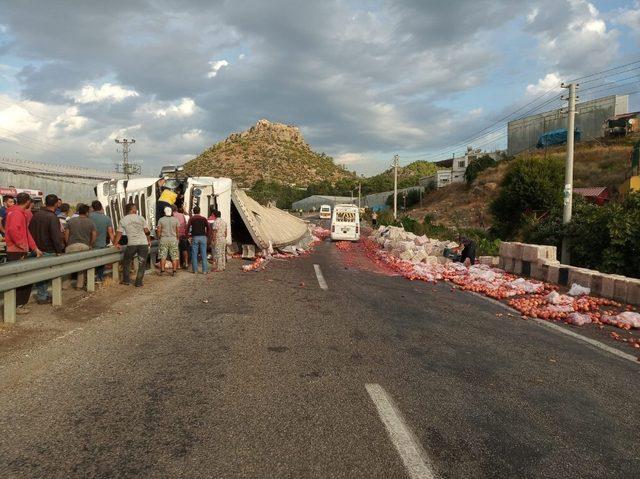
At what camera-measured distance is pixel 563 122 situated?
223ft

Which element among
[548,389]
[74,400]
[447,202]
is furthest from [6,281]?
[447,202]

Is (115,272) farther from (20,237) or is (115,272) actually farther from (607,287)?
(607,287)

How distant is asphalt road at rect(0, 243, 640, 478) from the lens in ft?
11.3

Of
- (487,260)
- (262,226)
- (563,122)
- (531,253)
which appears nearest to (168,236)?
(262,226)

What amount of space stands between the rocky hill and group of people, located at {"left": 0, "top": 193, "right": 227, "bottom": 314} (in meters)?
86.8

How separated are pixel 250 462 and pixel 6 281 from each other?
5.37m

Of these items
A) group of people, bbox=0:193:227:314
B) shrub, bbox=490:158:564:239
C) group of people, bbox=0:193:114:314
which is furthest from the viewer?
shrub, bbox=490:158:564:239

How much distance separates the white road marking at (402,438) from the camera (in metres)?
3.34

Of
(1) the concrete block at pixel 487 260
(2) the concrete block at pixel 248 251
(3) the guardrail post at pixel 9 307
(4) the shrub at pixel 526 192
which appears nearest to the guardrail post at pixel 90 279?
(3) the guardrail post at pixel 9 307

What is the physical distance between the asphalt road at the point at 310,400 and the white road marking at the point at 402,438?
0.02 metres

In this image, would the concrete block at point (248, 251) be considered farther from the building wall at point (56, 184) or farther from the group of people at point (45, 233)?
the building wall at point (56, 184)

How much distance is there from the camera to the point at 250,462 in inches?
133

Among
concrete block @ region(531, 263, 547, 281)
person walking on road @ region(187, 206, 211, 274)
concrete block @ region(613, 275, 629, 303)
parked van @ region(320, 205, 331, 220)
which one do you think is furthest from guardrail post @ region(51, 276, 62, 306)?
parked van @ region(320, 205, 331, 220)

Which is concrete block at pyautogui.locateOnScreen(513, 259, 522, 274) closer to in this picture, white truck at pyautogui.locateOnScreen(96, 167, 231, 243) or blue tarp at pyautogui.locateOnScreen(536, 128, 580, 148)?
white truck at pyautogui.locateOnScreen(96, 167, 231, 243)
